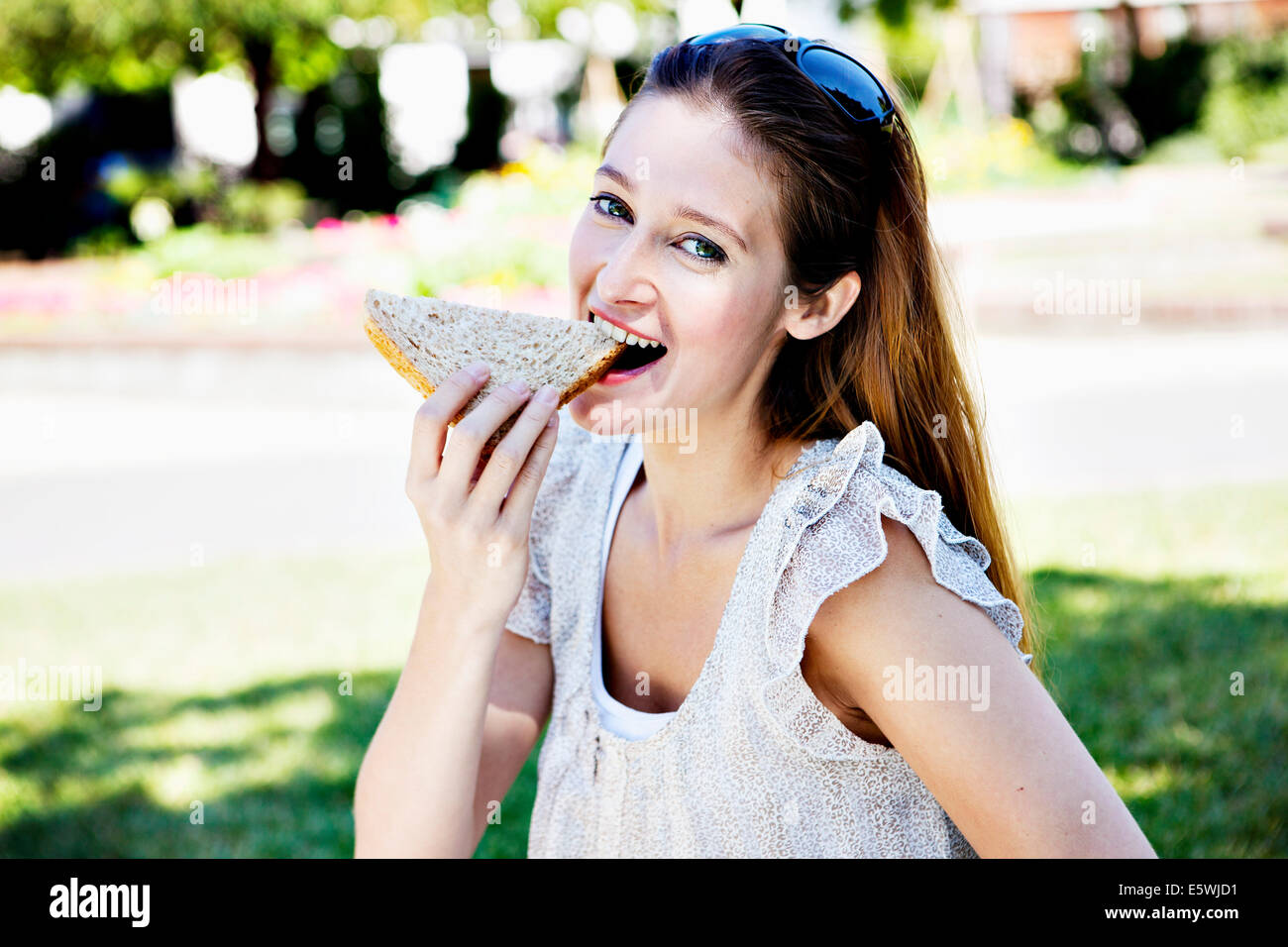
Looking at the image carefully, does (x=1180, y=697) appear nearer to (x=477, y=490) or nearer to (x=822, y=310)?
(x=822, y=310)

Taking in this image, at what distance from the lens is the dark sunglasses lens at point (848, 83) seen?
223 cm

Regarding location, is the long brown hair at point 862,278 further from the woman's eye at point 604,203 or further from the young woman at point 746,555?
the woman's eye at point 604,203

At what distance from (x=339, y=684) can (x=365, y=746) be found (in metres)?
0.63

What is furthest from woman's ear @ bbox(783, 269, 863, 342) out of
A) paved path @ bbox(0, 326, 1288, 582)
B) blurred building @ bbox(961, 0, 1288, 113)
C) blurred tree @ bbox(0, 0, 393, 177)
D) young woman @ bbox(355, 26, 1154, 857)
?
blurred tree @ bbox(0, 0, 393, 177)

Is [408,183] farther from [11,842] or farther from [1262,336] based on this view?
[11,842]

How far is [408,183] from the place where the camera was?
20.0 meters

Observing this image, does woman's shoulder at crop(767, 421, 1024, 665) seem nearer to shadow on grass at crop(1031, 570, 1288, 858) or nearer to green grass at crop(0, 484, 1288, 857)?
shadow on grass at crop(1031, 570, 1288, 858)

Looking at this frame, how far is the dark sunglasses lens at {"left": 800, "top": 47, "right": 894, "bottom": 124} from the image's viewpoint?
2.23 m

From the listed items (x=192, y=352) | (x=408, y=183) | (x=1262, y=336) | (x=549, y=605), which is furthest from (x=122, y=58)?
(x=549, y=605)

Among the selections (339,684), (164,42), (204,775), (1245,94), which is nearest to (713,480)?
(204,775)

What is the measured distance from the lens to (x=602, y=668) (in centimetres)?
244

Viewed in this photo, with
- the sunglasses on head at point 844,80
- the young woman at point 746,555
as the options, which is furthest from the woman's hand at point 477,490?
the sunglasses on head at point 844,80

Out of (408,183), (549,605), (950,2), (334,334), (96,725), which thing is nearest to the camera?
(549,605)
